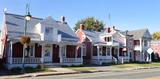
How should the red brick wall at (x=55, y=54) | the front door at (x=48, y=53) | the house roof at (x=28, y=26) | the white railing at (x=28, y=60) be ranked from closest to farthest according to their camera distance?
1. the white railing at (x=28, y=60)
2. the house roof at (x=28, y=26)
3. the front door at (x=48, y=53)
4. the red brick wall at (x=55, y=54)

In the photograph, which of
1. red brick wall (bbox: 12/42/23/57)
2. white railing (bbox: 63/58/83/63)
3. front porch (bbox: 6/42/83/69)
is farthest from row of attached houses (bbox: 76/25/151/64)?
red brick wall (bbox: 12/42/23/57)

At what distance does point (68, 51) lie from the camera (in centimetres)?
4562

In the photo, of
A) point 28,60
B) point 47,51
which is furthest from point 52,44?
point 28,60

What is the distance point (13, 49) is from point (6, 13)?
5.53 meters

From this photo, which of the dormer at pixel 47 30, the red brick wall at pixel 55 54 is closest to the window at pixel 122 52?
the red brick wall at pixel 55 54

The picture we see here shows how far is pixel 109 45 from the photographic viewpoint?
55.4 meters

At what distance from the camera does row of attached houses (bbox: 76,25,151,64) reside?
54.7 meters

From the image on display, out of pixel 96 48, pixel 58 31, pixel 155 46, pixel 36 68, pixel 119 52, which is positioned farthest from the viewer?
pixel 155 46

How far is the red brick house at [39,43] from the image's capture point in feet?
128

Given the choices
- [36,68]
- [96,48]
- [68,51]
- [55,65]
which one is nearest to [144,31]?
[96,48]

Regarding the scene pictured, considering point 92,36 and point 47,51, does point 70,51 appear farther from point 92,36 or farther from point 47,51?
point 92,36

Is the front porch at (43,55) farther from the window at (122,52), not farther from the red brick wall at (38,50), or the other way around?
the window at (122,52)

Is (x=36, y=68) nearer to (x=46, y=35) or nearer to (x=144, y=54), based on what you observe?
(x=46, y=35)

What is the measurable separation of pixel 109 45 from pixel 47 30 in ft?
51.3
